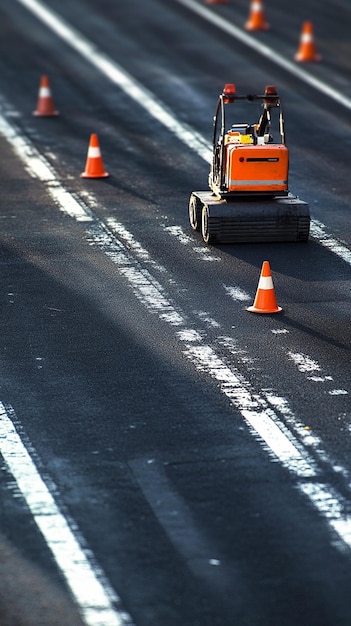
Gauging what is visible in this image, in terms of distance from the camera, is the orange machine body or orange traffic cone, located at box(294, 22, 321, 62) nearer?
the orange machine body

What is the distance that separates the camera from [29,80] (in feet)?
91.2

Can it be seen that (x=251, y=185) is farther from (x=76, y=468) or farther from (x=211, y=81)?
(x=211, y=81)

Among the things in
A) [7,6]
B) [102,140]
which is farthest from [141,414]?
[7,6]

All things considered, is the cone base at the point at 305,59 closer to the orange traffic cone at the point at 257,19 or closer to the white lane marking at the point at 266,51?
the white lane marking at the point at 266,51

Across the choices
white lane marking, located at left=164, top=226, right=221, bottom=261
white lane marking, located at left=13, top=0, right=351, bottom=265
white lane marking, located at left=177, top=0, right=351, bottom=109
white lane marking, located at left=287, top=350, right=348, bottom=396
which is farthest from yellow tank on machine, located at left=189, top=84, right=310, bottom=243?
white lane marking, located at left=177, top=0, right=351, bottom=109

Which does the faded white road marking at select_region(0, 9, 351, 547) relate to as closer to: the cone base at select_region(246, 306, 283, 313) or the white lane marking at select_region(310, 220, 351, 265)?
the cone base at select_region(246, 306, 283, 313)

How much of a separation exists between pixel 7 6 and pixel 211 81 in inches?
396

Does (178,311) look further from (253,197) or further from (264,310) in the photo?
(253,197)

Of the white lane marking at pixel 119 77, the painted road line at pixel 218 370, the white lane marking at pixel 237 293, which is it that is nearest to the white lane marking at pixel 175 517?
the painted road line at pixel 218 370

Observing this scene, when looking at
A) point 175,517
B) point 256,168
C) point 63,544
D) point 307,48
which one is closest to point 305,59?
point 307,48

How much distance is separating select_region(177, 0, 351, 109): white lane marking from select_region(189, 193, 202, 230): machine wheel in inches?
360

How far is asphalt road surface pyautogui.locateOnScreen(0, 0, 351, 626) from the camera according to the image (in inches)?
336

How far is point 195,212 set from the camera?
56.9 ft

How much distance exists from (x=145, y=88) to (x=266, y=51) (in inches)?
178
